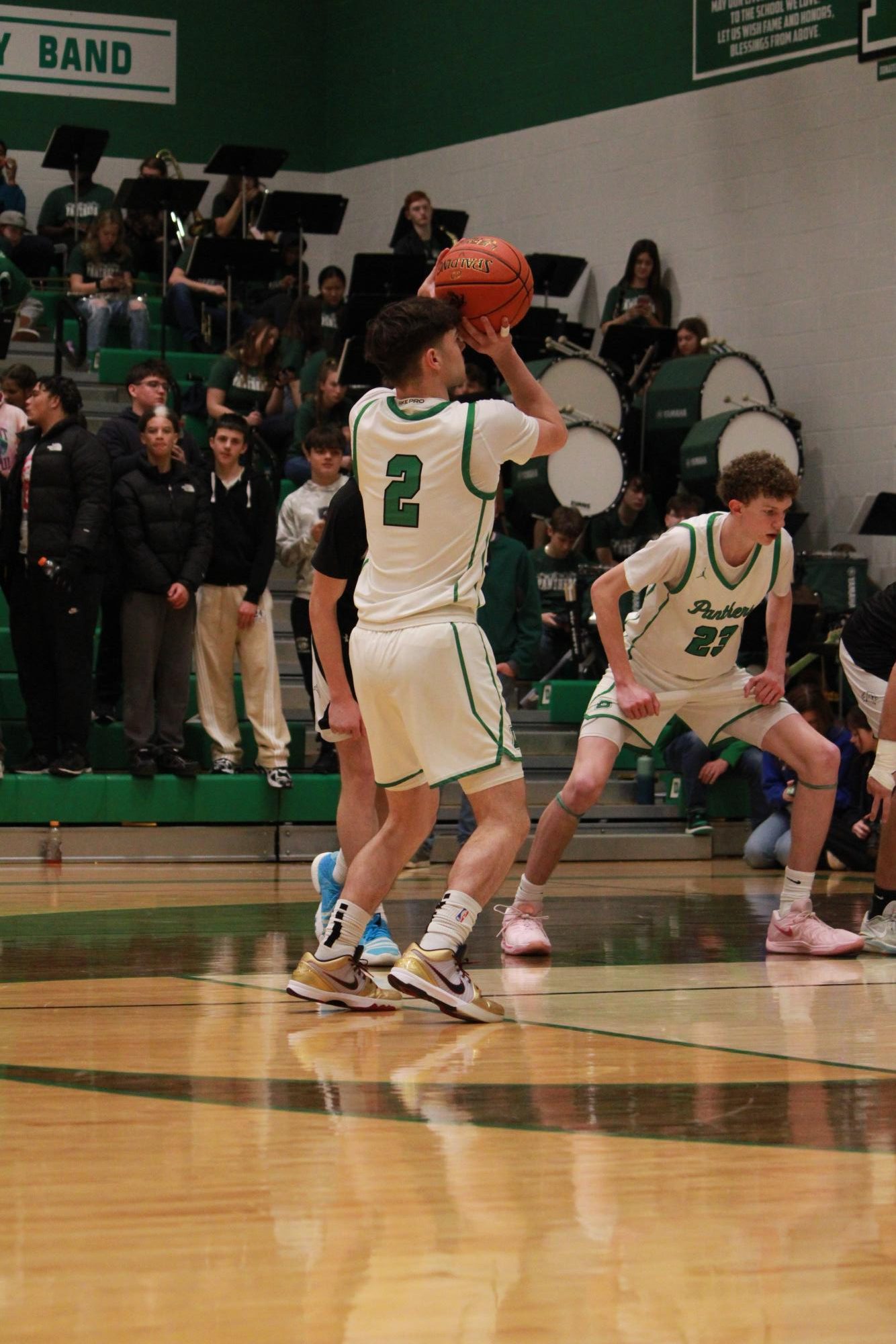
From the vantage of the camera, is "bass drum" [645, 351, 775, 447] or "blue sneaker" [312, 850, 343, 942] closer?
"blue sneaker" [312, 850, 343, 942]

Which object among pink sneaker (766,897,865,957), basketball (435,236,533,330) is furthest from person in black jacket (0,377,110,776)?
basketball (435,236,533,330)

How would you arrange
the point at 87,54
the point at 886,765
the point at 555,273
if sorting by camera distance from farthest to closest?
the point at 87,54 → the point at 555,273 → the point at 886,765

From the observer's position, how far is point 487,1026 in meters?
4.21

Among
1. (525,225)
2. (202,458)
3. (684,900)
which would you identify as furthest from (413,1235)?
(525,225)

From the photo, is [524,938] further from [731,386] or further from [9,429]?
[731,386]

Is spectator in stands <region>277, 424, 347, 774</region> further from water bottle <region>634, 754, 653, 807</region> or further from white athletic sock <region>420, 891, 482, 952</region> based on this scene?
white athletic sock <region>420, 891, 482, 952</region>

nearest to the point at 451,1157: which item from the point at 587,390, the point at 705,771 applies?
the point at 705,771

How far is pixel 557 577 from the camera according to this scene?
38.9 feet

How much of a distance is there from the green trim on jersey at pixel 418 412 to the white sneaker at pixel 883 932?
241 centimetres

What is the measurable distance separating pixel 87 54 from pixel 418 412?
14.9 meters

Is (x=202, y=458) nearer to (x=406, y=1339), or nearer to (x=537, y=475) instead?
(x=537, y=475)

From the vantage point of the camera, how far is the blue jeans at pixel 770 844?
31.1ft

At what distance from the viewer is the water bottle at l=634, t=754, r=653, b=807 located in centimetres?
1080

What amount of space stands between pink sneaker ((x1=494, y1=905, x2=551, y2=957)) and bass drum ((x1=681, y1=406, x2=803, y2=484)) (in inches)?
262
